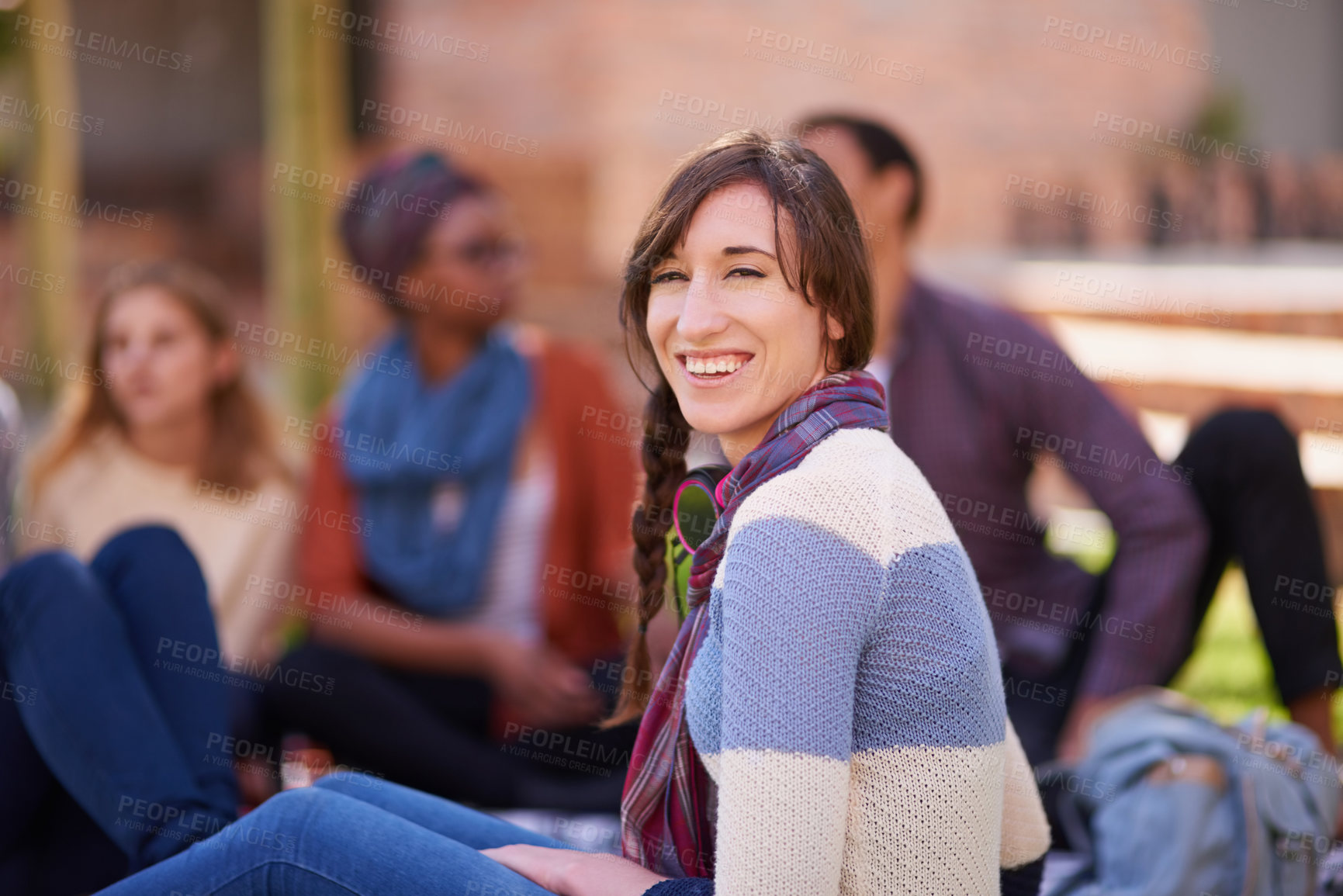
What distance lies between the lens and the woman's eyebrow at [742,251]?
63.2 inches

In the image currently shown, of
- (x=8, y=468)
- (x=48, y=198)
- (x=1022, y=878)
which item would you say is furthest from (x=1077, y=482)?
(x=48, y=198)

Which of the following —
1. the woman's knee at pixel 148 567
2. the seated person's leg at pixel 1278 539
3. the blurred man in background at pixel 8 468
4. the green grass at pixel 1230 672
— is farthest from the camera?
the green grass at pixel 1230 672

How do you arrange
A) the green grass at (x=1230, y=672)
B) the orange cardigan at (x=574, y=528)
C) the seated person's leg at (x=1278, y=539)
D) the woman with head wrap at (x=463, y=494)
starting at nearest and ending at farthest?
the seated person's leg at (x=1278, y=539), the woman with head wrap at (x=463, y=494), the orange cardigan at (x=574, y=528), the green grass at (x=1230, y=672)

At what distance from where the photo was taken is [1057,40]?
10938mm

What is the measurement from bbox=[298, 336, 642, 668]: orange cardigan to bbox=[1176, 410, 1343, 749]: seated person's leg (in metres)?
1.39

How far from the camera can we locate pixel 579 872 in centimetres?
163

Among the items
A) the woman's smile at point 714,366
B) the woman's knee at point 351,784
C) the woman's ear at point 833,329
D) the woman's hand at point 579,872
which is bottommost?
the woman's hand at point 579,872

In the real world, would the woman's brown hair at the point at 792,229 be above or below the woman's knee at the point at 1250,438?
above

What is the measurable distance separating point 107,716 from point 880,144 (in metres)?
2.02

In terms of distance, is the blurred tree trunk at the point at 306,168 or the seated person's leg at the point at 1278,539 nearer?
the seated person's leg at the point at 1278,539

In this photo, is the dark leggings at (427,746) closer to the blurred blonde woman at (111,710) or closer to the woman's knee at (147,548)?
the blurred blonde woman at (111,710)

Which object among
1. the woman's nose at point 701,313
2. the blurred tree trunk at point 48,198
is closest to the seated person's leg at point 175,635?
the woman's nose at point 701,313

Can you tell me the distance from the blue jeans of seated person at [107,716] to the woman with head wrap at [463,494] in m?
0.80

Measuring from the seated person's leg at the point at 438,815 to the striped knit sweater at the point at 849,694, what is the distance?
1.26 feet
